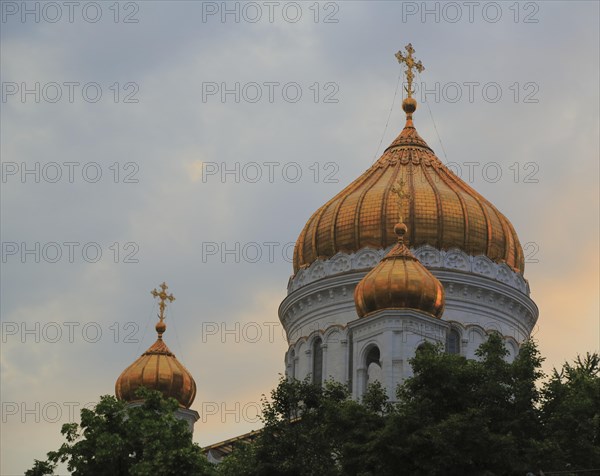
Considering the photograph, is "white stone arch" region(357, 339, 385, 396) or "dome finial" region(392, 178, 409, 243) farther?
"dome finial" region(392, 178, 409, 243)

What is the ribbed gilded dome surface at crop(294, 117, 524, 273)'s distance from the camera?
166 feet

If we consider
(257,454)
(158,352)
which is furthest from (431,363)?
(158,352)

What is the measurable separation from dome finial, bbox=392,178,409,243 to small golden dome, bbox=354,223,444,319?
1.51 meters

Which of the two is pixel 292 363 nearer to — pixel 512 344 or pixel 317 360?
pixel 317 360

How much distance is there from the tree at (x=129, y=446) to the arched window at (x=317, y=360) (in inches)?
471

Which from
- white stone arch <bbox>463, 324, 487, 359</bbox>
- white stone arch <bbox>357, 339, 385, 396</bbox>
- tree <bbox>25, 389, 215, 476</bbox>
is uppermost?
white stone arch <bbox>463, 324, 487, 359</bbox>

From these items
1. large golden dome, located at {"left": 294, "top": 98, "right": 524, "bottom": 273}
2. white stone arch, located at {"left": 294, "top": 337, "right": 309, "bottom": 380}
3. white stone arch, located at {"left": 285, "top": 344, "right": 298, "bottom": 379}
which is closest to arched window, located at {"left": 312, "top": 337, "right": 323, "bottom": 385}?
white stone arch, located at {"left": 294, "top": 337, "right": 309, "bottom": 380}

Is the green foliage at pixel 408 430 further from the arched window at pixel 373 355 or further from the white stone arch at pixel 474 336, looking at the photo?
the white stone arch at pixel 474 336

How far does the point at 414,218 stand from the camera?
166 feet

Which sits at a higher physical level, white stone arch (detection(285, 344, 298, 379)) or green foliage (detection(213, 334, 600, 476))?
white stone arch (detection(285, 344, 298, 379))


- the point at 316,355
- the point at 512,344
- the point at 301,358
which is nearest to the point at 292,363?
the point at 301,358

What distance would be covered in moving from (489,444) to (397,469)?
7.70 ft

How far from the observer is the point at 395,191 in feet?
166

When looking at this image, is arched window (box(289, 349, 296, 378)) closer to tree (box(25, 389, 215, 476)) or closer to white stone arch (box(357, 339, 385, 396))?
white stone arch (box(357, 339, 385, 396))
